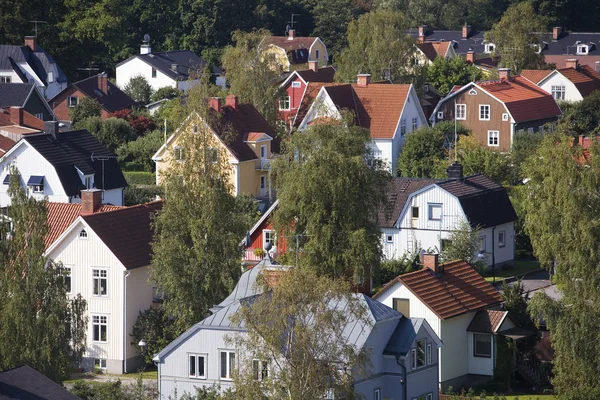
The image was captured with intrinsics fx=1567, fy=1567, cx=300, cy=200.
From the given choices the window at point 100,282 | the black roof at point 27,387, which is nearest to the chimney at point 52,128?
the window at point 100,282

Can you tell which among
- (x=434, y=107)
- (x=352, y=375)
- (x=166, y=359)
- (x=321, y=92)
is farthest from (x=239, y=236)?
(x=434, y=107)

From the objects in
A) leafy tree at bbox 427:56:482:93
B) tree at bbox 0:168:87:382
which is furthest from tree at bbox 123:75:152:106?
tree at bbox 0:168:87:382

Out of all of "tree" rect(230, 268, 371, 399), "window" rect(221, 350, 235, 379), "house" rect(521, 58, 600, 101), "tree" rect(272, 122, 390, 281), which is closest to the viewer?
"tree" rect(230, 268, 371, 399)

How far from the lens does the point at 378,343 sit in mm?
37000

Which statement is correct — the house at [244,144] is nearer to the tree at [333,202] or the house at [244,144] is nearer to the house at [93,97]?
the tree at [333,202]

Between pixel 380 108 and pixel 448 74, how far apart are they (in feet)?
Answer: 54.2

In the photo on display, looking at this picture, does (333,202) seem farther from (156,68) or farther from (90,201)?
(156,68)

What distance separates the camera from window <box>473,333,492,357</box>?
42.0m

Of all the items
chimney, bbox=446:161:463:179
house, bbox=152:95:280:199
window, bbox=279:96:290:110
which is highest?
window, bbox=279:96:290:110

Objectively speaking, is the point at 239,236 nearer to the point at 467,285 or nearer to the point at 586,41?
the point at 467,285

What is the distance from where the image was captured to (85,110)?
78.8 meters

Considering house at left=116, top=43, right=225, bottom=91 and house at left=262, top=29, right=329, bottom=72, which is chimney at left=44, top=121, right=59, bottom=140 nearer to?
house at left=116, top=43, right=225, bottom=91

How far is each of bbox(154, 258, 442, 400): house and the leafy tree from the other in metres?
45.7

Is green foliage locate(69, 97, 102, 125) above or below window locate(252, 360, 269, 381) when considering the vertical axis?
above
